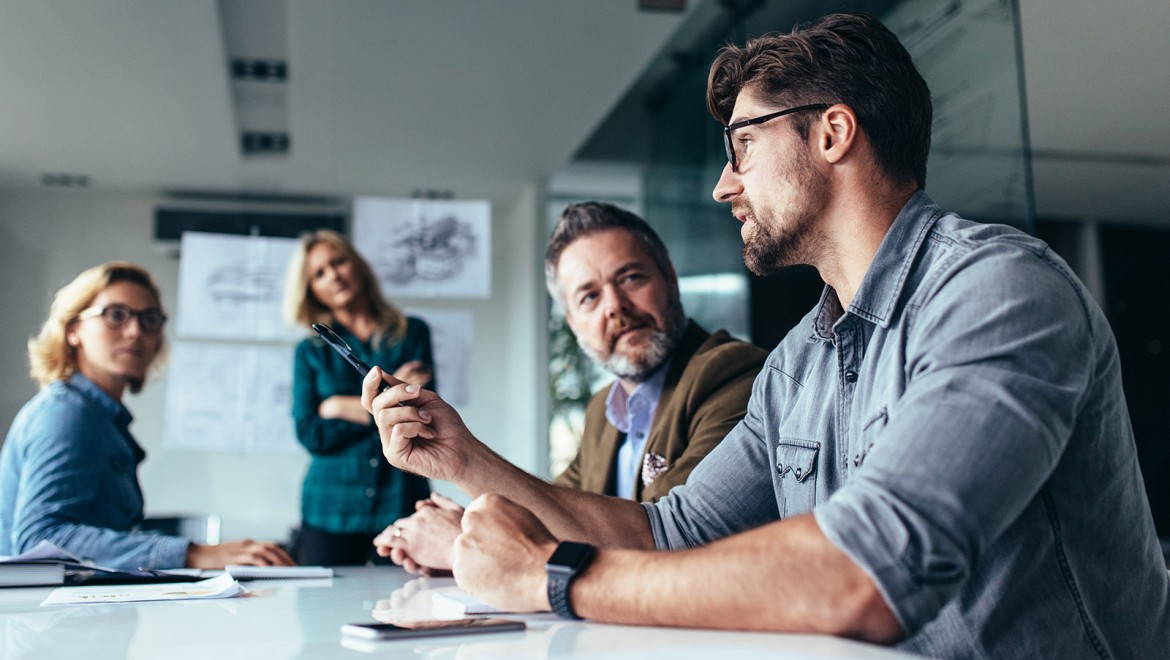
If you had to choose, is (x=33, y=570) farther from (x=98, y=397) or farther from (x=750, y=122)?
(x=750, y=122)

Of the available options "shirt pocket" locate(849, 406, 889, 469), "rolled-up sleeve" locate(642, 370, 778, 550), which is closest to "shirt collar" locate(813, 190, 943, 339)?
"shirt pocket" locate(849, 406, 889, 469)

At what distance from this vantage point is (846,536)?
87cm

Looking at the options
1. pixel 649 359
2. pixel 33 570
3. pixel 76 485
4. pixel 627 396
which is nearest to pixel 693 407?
pixel 649 359

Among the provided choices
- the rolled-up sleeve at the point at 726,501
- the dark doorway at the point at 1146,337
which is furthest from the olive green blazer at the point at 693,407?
the dark doorway at the point at 1146,337

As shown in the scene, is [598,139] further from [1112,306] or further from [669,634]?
[669,634]

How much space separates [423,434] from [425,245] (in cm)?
240

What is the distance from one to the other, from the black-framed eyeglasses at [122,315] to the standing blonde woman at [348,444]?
0.61 metres

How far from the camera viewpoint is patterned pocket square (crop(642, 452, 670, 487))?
6.30 ft

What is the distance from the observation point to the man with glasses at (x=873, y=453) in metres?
0.88

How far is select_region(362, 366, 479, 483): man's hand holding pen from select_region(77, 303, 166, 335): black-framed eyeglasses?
149cm

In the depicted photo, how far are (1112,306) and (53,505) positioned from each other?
3.58 metres

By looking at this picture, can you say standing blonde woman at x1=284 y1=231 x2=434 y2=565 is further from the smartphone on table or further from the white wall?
the smartphone on table

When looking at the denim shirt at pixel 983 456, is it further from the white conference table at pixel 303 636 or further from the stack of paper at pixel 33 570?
the stack of paper at pixel 33 570

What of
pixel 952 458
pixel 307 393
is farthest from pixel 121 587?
pixel 307 393
